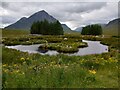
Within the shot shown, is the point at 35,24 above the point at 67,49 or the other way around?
above

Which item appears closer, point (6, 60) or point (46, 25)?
point (6, 60)

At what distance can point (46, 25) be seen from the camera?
343 ft

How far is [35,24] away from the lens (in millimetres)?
110750

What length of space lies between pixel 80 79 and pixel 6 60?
371 inches

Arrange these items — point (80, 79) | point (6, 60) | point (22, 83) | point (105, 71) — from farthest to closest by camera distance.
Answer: point (6, 60) < point (105, 71) < point (80, 79) < point (22, 83)

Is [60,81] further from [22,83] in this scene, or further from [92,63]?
[92,63]

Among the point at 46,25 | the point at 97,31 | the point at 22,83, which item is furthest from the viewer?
the point at 97,31

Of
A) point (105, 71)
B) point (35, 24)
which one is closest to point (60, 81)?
point (105, 71)

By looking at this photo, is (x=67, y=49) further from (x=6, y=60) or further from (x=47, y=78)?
(x=47, y=78)

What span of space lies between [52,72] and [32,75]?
3.03ft

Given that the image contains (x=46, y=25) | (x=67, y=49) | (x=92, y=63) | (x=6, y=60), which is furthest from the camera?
(x=46, y=25)

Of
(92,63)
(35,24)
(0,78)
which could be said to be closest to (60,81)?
(0,78)

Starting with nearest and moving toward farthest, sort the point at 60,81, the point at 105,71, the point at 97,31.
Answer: the point at 60,81
the point at 105,71
the point at 97,31

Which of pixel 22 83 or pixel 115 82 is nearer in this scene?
pixel 22 83
